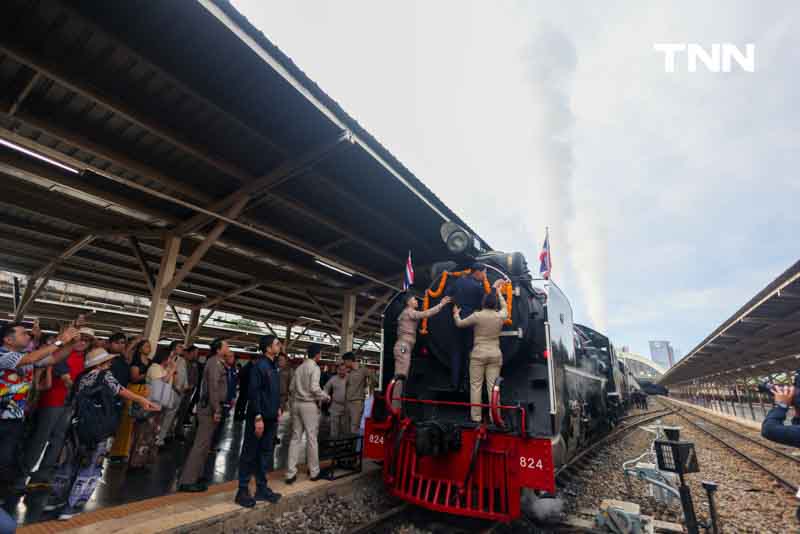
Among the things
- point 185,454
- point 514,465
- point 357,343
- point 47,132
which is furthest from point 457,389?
point 357,343

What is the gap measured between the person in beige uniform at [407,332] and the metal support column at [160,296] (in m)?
5.23

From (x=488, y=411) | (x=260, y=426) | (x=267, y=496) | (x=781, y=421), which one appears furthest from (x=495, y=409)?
(x=267, y=496)

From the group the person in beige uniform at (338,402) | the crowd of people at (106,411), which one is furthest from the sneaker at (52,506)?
the person in beige uniform at (338,402)

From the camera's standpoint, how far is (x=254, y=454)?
13.2 feet

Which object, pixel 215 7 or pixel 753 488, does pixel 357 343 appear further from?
pixel 215 7

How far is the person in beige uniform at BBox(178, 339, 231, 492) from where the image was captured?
428 centimetres

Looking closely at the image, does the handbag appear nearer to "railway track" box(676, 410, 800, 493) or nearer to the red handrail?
the red handrail

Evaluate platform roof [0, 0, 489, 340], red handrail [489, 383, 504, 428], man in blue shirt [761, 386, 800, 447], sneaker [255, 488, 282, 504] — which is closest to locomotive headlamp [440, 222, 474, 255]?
red handrail [489, 383, 504, 428]

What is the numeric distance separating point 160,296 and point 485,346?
6.72m

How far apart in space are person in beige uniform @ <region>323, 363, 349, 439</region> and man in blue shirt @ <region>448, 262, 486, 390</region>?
290 centimetres

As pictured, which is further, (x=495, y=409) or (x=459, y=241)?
(x=459, y=241)

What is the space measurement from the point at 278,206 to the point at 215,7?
14.1ft

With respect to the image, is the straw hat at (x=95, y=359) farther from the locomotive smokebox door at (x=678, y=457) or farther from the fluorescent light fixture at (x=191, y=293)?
the fluorescent light fixture at (x=191, y=293)

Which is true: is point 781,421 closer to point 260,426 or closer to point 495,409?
point 495,409
